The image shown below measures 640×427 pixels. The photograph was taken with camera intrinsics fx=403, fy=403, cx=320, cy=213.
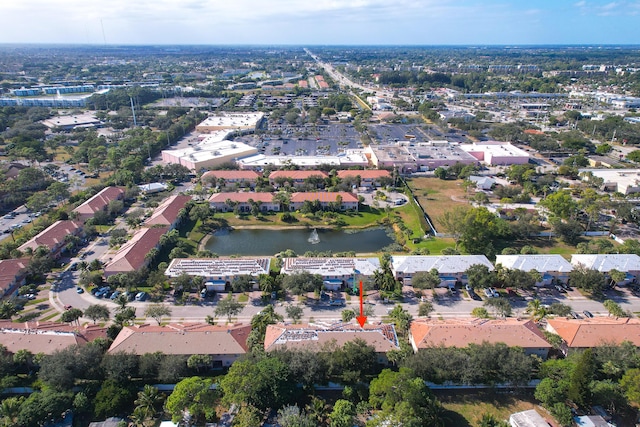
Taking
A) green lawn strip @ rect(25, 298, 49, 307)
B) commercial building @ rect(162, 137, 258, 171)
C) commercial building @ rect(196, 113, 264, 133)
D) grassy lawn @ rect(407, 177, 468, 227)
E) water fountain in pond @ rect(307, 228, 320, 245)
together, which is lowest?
green lawn strip @ rect(25, 298, 49, 307)

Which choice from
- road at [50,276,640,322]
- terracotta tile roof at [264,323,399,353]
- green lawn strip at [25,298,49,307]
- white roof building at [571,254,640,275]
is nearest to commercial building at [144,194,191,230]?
road at [50,276,640,322]

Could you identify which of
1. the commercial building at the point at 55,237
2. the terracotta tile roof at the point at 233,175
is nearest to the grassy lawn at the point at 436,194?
the terracotta tile roof at the point at 233,175

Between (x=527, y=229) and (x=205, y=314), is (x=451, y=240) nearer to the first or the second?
(x=527, y=229)

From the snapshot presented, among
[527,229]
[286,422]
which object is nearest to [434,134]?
[527,229]

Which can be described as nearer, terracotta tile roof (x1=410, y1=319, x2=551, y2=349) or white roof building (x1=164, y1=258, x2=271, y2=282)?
terracotta tile roof (x1=410, y1=319, x2=551, y2=349)

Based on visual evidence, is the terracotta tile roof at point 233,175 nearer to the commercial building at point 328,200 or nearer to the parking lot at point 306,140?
the commercial building at point 328,200

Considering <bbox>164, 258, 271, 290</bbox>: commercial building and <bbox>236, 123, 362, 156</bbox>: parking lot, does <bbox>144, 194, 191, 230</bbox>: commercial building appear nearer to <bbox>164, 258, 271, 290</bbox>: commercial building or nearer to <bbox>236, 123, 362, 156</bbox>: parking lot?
<bbox>164, 258, 271, 290</bbox>: commercial building

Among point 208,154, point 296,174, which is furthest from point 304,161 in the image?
point 208,154
